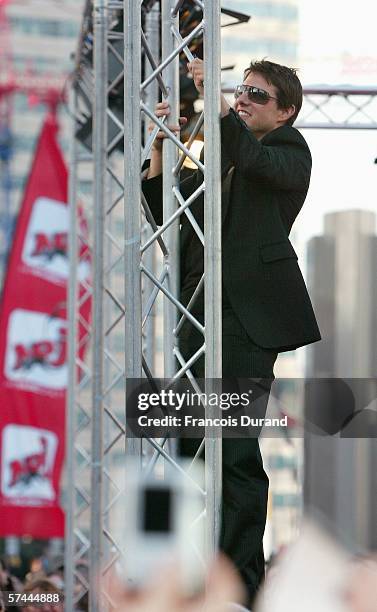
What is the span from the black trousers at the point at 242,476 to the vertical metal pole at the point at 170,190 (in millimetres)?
316

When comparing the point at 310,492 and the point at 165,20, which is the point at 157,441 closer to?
the point at 165,20

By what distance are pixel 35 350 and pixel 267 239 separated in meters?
5.86

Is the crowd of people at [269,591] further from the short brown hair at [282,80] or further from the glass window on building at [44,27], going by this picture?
the glass window on building at [44,27]

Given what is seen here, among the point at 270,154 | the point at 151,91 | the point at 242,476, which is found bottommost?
the point at 242,476

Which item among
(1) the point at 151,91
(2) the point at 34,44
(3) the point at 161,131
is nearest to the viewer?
(3) the point at 161,131

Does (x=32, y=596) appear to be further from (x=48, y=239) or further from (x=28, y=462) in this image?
(x=48, y=239)

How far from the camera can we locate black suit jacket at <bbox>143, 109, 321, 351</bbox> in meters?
3.95

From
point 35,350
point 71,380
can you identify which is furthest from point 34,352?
point 71,380

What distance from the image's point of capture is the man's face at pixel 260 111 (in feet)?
13.5

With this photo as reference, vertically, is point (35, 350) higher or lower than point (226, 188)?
lower

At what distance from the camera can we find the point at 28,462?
970cm

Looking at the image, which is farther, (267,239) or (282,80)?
(282,80)

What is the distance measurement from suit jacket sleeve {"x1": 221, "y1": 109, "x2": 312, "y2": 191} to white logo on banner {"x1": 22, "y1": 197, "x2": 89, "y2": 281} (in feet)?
18.8

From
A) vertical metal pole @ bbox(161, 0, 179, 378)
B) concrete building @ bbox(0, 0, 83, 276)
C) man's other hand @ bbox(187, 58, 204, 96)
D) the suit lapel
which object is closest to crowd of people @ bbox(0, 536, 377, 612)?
the suit lapel
